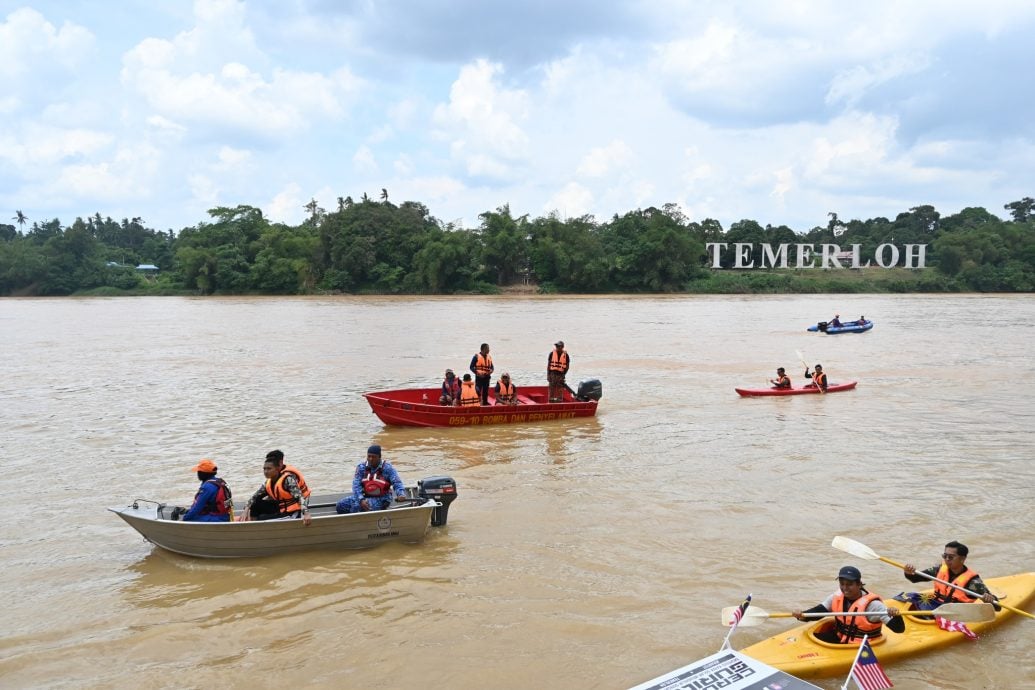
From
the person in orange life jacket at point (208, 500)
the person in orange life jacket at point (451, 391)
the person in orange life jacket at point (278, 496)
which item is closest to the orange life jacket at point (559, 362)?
the person in orange life jacket at point (451, 391)

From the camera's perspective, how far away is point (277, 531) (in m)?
9.33

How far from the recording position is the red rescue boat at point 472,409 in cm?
1680

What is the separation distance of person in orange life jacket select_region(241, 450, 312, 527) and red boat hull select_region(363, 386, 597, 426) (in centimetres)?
691

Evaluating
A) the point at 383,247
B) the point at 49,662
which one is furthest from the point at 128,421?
the point at 383,247

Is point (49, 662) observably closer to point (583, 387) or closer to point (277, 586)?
point (277, 586)

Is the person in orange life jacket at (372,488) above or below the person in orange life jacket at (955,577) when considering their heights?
above

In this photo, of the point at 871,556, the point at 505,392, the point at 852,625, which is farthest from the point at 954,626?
the point at 505,392

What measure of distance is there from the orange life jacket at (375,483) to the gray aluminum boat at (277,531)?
0.93 feet

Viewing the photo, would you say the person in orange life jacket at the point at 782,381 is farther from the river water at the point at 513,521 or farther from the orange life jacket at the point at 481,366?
the orange life jacket at the point at 481,366

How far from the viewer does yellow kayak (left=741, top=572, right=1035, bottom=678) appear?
22.4 ft

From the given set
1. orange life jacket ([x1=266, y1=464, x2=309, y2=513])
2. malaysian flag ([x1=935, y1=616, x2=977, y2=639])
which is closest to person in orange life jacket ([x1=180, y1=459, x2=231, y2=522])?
orange life jacket ([x1=266, y1=464, x2=309, y2=513])

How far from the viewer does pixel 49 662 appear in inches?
294

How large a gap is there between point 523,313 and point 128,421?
38970 mm

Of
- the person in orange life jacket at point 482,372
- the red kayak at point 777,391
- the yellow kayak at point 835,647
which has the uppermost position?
the person in orange life jacket at point 482,372
